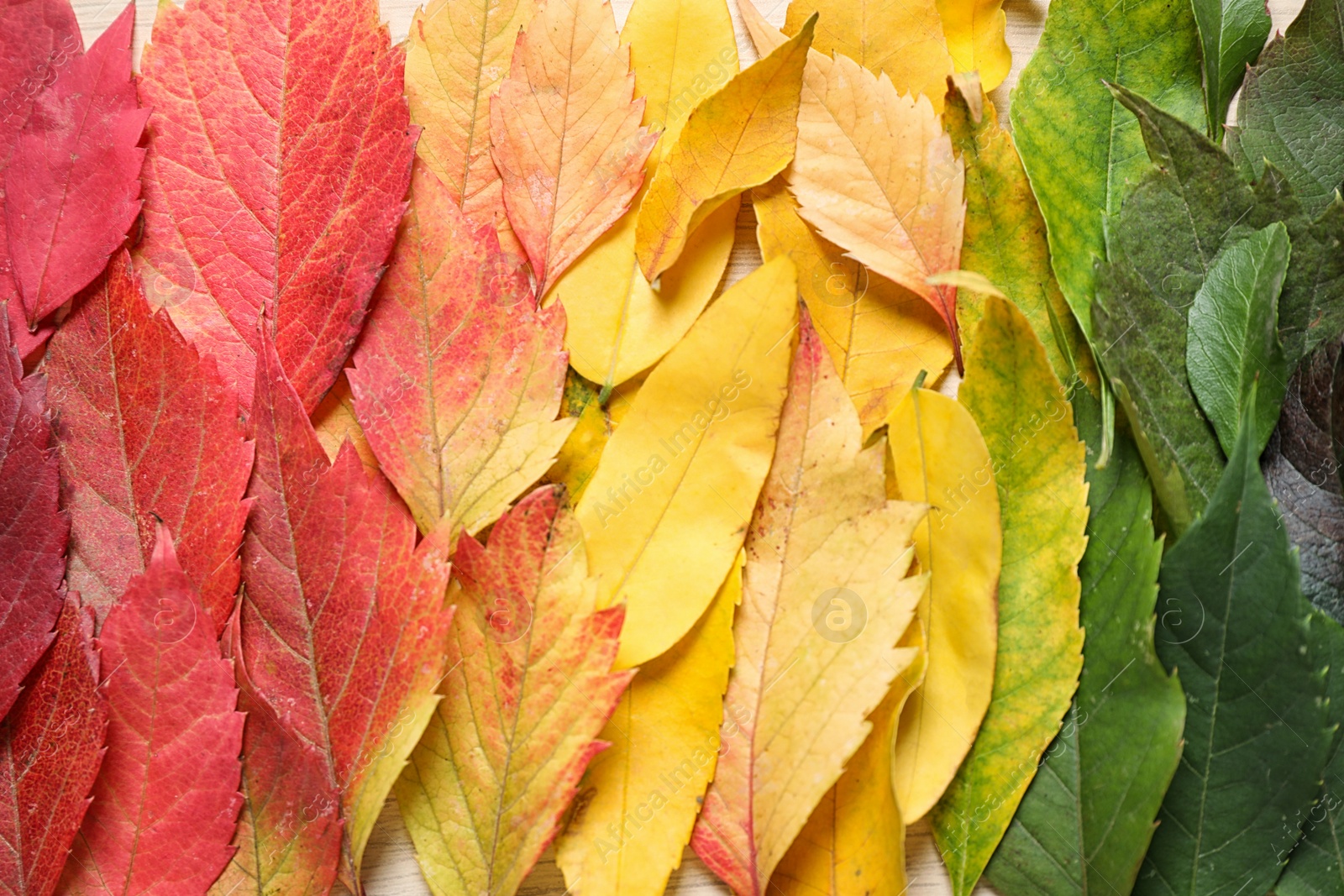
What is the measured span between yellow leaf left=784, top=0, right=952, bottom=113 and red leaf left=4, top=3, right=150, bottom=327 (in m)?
0.47

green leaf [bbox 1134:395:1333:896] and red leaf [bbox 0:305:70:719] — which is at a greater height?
red leaf [bbox 0:305:70:719]

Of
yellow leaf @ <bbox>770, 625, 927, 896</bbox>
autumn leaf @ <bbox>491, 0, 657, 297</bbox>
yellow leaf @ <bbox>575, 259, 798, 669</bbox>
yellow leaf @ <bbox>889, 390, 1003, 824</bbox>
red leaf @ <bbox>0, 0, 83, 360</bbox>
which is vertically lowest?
yellow leaf @ <bbox>770, 625, 927, 896</bbox>

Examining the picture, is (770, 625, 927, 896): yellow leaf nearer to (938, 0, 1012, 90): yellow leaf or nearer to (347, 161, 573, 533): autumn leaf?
(347, 161, 573, 533): autumn leaf

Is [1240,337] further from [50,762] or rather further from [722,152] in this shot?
[50,762]

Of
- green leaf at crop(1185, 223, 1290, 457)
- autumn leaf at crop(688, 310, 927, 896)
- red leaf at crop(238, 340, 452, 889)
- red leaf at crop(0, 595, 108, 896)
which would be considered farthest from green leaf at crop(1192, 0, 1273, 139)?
red leaf at crop(0, 595, 108, 896)

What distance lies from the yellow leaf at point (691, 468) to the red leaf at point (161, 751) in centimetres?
25

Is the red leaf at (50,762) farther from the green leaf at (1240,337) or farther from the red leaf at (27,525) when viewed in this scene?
the green leaf at (1240,337)

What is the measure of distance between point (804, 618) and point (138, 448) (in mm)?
439

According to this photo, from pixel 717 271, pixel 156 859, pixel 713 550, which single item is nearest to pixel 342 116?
pixel 717 271

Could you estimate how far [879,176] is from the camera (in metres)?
0.66

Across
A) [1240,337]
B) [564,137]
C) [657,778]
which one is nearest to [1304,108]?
[1240,337]

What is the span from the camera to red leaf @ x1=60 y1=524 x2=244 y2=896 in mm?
587

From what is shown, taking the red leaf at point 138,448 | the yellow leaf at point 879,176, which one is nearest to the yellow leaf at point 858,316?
the yellow leaf at point 879,176

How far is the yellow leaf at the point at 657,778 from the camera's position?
0.61m
